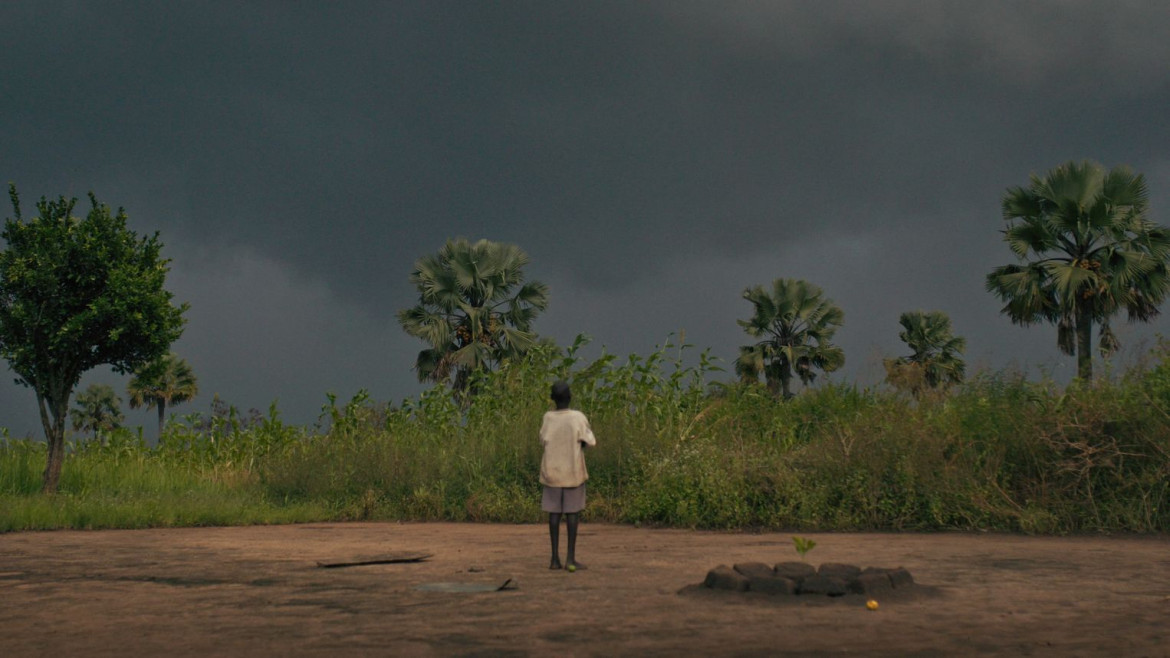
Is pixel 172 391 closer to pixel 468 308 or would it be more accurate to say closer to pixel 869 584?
pixel 468 308

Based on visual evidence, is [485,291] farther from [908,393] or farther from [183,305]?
[908,393]

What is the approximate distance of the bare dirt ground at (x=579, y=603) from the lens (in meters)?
4.94

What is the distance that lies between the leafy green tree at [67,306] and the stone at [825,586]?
14.0m

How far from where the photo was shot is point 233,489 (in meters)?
17.2

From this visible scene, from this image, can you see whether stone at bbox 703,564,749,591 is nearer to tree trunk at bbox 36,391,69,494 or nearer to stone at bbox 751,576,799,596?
stone at bbox 751,576,799,596

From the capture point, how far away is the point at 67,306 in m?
16.4

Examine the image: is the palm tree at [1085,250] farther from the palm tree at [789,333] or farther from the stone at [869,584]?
the stone at [869,584]

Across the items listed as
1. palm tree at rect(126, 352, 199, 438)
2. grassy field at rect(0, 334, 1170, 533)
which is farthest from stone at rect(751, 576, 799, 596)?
palm tree at rect(126, 352, 199, 438)

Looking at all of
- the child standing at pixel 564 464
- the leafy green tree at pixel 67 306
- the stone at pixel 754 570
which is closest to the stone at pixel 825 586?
the stone at pixel 754 570

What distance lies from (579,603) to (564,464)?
198 cm

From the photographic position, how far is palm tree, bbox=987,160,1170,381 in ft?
84.6

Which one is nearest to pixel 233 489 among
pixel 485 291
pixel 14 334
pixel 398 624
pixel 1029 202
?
pixel 14 334

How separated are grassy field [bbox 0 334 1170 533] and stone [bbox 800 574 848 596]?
570cm

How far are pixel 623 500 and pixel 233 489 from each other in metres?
8.23
